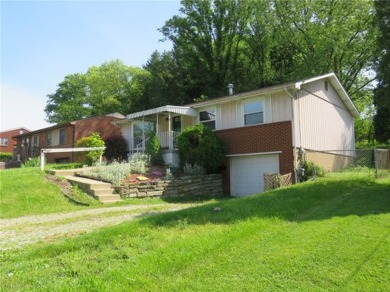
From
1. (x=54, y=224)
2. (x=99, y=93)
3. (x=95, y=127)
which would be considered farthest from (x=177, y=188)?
(x=99, y=93)

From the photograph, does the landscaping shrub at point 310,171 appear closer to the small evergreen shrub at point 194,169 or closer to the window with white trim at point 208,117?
the small evergreen shrub at point 194,169

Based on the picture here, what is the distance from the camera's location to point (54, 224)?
9.18m

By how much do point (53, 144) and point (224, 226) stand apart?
28936mm

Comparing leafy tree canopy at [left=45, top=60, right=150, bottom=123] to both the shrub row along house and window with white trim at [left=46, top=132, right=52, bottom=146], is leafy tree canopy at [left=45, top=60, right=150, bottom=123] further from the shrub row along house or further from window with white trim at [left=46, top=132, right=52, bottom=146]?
the shrub row along house

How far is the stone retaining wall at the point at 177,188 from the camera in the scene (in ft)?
46.8

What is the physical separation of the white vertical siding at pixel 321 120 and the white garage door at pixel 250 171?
1.62 m

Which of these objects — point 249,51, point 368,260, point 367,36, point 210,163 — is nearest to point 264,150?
point 210,163

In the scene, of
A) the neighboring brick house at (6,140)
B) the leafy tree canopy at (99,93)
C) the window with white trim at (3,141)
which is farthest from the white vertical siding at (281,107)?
the window with white trim at (3,141)

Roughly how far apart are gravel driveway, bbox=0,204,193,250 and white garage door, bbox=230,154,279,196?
24.8ft

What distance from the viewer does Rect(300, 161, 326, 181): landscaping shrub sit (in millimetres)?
15500

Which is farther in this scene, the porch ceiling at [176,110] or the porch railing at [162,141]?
the porch railing at [162,141]

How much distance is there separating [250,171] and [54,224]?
1028cm

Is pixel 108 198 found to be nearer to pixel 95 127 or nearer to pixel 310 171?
pixel 310 171

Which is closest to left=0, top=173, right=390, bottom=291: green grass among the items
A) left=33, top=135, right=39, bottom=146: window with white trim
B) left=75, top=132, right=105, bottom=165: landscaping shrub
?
left=75, top=132, right=105, bottom=165: landscaping shrub
